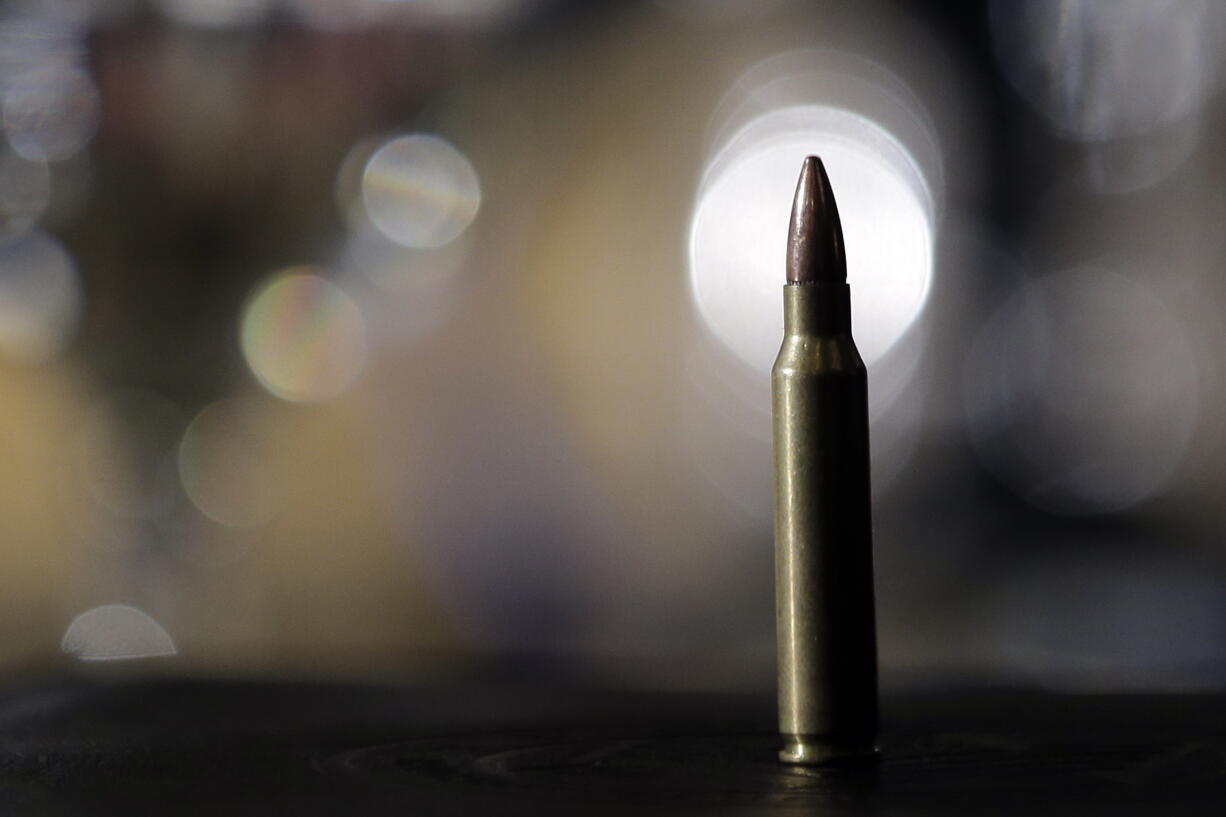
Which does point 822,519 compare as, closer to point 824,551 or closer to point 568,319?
point 824,551

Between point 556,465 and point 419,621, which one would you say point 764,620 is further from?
point 419,621

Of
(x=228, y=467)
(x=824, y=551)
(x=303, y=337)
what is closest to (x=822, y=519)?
(x=824, y=551)

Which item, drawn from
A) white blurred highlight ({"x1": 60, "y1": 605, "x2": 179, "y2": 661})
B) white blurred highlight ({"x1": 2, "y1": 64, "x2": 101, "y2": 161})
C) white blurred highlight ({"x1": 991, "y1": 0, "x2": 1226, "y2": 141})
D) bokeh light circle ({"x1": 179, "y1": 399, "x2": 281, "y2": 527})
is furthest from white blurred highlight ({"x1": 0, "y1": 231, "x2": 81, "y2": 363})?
white blurred highlight ({"x1": 991, "y1": 0, "x2": 1226, "y2": 141})

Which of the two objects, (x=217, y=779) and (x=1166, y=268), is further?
(x=1166, y=268)

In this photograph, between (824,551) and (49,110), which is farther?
(49,110)

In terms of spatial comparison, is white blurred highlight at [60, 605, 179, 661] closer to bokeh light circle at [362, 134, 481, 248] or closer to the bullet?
bokeh light circle at [362, 134, 481, 248]

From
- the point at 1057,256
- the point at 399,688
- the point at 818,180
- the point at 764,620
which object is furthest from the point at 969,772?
the point at 1057,256

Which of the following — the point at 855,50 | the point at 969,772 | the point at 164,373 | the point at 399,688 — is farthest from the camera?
the point at 855,50
